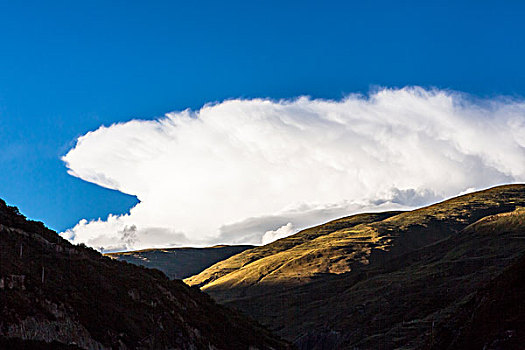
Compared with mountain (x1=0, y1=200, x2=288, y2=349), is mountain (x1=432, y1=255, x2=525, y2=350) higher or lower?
lower

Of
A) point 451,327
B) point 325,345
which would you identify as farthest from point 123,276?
point 325,345

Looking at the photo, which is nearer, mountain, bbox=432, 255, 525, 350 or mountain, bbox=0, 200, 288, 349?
mountain, bbox=432, 255, 525, 350

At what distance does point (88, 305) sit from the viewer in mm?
45719

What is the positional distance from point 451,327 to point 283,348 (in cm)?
2473

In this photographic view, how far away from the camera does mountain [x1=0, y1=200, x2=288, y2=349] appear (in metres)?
37.9

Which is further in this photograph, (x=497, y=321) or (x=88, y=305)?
(x=88, y=305)

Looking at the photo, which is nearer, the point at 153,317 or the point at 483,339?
the point at 483,339

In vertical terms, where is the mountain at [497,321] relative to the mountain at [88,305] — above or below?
below

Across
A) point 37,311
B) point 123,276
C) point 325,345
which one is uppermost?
point 123,276

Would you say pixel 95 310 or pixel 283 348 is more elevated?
pixel 95 310

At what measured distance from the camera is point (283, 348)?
251 feet

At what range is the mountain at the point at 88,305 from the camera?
37.9 meters

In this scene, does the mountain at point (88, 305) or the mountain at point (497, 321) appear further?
the mountain at point (88, 305)

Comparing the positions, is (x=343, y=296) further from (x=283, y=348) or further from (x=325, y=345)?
(x=283, y=348)
